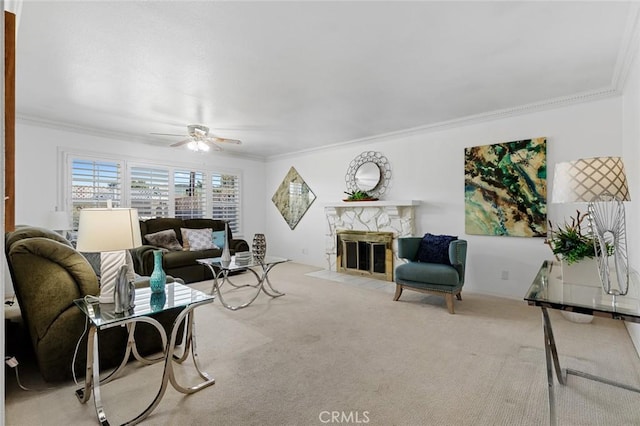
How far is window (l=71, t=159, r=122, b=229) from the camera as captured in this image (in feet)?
15.0

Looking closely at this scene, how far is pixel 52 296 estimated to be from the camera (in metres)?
1.97

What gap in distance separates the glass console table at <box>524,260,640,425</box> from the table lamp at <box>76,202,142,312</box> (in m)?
2.24

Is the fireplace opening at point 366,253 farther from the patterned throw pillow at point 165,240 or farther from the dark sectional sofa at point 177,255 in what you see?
the patterned throw pillow at point 165,240

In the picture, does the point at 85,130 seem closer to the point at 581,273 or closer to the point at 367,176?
the point at 367,176

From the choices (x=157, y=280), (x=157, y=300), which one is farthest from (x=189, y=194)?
(x=157, y=300)

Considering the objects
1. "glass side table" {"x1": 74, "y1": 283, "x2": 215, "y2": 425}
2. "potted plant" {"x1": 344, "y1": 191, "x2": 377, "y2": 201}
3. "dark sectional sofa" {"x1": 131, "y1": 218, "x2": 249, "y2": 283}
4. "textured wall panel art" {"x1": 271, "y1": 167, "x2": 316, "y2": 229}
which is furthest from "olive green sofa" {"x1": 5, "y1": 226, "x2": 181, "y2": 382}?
"textured wall panel art" {"x1": 271, "y1": 167, "x2": 316, "y2": 229}

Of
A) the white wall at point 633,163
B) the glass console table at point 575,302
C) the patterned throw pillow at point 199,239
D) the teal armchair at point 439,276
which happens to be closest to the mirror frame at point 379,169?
the teal armchair at point 439,276

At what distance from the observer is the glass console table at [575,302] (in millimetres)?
1358

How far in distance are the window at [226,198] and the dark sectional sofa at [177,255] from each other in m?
0.70

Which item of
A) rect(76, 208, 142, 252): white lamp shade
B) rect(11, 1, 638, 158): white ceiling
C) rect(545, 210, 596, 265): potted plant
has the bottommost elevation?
rect(545, 210, 596, 265): potted plant

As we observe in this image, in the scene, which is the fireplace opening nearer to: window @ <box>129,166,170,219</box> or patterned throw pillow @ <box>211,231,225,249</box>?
patterned throw pillow @ <box>211,231,225,249</box>

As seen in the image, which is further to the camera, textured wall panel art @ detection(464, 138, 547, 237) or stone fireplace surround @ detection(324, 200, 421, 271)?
stone fireplace surround @ detection(324, 200, 421, 271)

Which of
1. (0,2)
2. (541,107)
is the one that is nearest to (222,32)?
(0,2)

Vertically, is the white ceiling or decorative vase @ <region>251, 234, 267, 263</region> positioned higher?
the white ceiling
